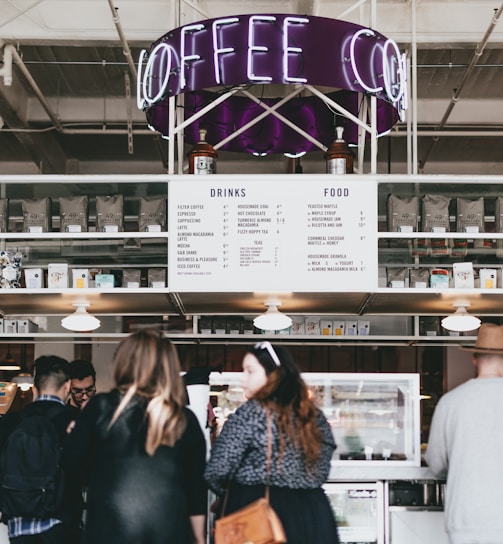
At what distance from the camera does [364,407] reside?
16.8ft

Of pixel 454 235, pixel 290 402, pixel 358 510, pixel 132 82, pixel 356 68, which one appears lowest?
pixel 358 510

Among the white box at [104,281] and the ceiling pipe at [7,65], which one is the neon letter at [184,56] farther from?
the ceiling pipe at [7,65]

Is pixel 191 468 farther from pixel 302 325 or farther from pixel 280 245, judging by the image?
pixel 302 325

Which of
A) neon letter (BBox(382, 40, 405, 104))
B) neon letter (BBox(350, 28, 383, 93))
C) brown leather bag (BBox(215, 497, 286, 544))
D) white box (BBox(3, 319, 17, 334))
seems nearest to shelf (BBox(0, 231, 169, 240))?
neon letter (BBox(350, 28, 383, 93))

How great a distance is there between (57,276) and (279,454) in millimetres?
3193

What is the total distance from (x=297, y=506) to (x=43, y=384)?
1.34 meters

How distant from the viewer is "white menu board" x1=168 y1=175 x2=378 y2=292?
20.5ft

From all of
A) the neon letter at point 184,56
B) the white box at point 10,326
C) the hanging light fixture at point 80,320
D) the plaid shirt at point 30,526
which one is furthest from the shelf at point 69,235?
the plaid shirt at point 30,526

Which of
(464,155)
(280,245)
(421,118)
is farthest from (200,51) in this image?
(464,155)

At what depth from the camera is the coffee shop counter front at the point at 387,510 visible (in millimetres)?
4711

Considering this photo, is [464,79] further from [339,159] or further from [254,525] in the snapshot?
[254,525]

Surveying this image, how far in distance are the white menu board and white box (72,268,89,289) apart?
1.97 ft

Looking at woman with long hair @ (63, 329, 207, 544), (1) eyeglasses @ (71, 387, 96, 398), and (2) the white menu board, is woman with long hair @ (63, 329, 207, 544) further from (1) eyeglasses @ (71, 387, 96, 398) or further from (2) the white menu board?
(1) eyeglasses @ (71, 387, 96, 398)

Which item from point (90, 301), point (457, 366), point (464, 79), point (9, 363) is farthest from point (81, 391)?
point (457, 366)
